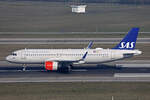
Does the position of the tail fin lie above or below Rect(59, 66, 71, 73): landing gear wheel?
above

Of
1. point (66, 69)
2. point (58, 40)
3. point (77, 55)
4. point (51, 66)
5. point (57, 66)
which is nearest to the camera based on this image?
point (51, 66)

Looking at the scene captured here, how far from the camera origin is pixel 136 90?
4594 cm

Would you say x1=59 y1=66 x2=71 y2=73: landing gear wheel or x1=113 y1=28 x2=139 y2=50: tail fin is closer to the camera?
x1=59 y1=66 x2=71 y2=73: landing gear wheel

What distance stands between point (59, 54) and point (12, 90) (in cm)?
A: 1408

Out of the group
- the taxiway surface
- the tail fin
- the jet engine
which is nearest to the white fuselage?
the tail fin

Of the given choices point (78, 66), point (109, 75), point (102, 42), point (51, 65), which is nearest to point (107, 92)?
point (109, 75)

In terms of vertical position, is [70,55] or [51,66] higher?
[70,55]

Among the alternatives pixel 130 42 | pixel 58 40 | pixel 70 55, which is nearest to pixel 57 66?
pixel 70 55

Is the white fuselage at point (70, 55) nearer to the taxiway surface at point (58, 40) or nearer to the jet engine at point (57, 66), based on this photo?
the jet engine at point (57, 66)

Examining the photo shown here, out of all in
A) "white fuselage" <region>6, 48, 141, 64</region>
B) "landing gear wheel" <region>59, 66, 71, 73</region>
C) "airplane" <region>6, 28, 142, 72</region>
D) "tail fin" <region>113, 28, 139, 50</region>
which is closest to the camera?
"landing gear wheel" <region>59, 66, 71, 73</region>

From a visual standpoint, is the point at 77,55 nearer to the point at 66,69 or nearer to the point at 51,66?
the point at 66,69

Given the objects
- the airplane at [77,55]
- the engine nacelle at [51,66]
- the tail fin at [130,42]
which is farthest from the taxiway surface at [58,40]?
Result: the engine nacelle at [51,66]

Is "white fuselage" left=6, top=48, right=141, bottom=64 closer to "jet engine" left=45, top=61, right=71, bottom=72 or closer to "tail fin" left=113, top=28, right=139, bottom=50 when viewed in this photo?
"tail fin" left=113, top=28, right=139, bottom=50

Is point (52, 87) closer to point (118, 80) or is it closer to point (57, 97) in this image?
point (57, 97)
